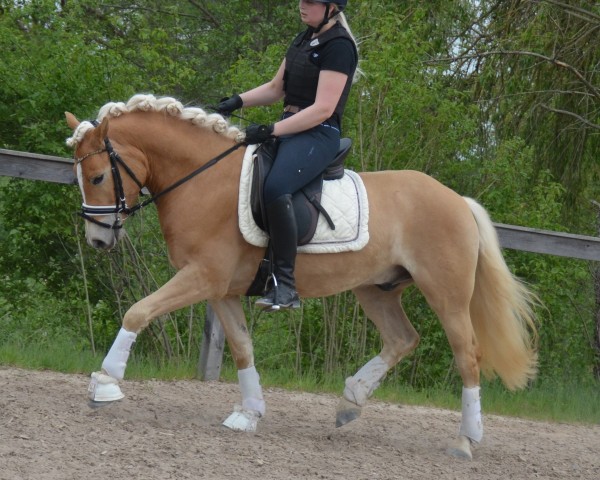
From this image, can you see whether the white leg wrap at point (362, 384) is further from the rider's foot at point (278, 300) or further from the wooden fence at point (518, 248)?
the wooden fence at point (518, 248)


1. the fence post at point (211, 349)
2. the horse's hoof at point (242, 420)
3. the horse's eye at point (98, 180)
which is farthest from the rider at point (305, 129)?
the fence post at point (211, 349)

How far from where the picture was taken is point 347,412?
6094 millimetres

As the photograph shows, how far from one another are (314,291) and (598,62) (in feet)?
17.7

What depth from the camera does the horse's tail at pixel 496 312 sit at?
6.19 metres

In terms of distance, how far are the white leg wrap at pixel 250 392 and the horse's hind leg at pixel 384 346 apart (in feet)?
1.91

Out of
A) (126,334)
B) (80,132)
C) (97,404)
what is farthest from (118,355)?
(80,132)

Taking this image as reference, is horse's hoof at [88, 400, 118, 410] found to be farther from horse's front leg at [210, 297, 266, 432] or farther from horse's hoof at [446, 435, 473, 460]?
horse's hoof at [446, 435, 473, 460]

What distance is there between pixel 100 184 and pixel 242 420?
1656mm

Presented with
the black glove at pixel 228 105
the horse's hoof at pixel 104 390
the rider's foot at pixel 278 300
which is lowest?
the horse's hoof at pixel 104 390

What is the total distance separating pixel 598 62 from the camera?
9758 mm

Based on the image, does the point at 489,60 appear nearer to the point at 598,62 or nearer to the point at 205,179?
the point at 598,62

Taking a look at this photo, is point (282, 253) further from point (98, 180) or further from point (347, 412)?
point (347, 412)

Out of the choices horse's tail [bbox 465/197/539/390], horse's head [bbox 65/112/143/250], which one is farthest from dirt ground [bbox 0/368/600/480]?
horse's head [bbox 65/112/143/250]

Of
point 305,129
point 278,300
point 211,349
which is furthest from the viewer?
point 211,349
